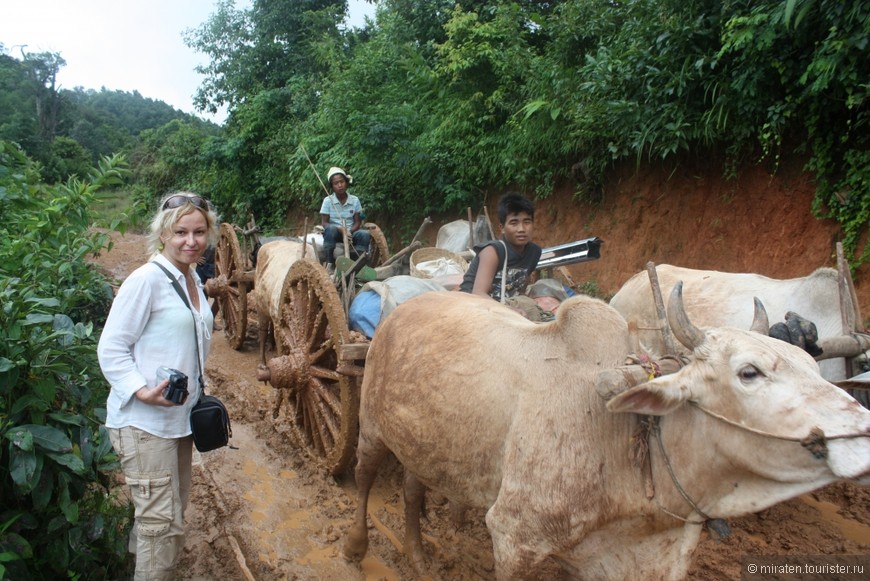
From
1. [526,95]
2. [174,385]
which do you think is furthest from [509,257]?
[526,95]

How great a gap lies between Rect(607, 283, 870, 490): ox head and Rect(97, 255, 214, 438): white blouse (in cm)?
181

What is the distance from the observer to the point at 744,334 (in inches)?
77.9

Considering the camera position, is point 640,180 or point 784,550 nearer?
point 784,550

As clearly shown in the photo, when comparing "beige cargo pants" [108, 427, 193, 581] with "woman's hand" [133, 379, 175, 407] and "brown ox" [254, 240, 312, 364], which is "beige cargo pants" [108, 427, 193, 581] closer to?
"woman's hand" [133, 379, 175, 407]

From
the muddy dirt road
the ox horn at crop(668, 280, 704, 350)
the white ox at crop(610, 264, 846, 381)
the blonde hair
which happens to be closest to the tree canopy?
the white ox at crop(610, 264, 846, 381)

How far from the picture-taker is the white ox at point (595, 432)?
1794mm

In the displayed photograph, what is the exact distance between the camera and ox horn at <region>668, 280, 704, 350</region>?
201cm

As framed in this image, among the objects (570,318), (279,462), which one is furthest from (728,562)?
(279,462)

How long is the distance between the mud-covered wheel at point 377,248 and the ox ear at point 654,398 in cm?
461

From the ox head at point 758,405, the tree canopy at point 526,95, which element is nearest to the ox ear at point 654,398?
the ox head at point 758,405

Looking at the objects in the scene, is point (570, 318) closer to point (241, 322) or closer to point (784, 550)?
point (784, 550)

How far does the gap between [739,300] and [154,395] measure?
380 centimetres

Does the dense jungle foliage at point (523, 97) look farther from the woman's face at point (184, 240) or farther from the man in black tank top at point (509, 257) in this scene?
the woman's face at point (184, 240)

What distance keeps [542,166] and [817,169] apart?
427 cm
